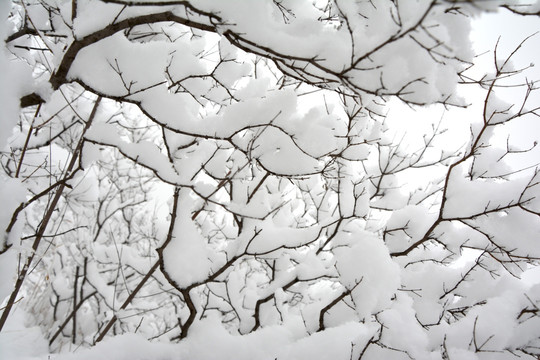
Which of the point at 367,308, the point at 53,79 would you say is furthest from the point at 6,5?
the point at 367,308

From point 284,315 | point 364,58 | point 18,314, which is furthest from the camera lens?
point 18,314

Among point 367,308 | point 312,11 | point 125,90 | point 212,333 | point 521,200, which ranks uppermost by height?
point 312,11

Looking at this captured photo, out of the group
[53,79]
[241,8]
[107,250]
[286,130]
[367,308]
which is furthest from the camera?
[107,250]

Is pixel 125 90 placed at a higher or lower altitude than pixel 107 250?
higher

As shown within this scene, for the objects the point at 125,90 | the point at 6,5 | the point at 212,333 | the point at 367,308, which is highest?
the point at 6,5

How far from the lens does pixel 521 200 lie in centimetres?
197

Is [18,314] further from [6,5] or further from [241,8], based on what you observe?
[241,8]

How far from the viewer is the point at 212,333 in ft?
7.17

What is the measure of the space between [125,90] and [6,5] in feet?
1.75

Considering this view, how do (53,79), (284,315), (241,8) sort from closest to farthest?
1. (241,8)
2. (53,79)
3. (284,315)

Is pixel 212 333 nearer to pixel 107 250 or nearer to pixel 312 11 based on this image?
pixel 107 250

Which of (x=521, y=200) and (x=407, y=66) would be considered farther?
(x=521, y=200)

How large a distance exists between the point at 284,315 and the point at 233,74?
81.2 inches

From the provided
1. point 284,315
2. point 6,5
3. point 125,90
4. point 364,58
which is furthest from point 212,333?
point 6,5
